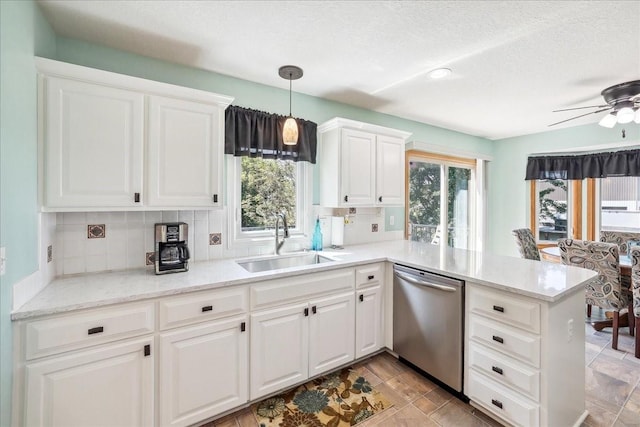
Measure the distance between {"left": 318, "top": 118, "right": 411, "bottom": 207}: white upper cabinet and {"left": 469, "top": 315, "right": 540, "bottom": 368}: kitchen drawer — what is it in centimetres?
140

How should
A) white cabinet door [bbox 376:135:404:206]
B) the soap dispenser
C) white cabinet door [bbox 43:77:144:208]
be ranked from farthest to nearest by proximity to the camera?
1. white cabinet door [bbox 376:135:404:206]
2. the soap dispenser
3. white cabinet door [bbox 43:77:144:208]

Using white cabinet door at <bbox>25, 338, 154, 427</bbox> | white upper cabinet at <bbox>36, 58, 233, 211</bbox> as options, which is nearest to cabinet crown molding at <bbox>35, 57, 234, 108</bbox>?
white upper cabinet at <bbox>36, 58, 233, 211</bbox>

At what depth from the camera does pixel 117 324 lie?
1433 millimetres

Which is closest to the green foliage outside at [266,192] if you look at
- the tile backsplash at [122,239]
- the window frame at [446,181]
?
the tile backsplash at [122,239]

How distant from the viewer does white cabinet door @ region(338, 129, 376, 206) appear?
264 cm

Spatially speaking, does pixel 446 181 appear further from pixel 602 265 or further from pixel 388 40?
pixel 388 40

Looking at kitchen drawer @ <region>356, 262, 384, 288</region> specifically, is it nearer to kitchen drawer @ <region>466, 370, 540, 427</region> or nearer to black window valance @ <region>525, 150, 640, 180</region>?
kitchen drawer @ <region>466, 370, 540, 427</region>

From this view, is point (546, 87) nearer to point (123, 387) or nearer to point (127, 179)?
point (127, 179)

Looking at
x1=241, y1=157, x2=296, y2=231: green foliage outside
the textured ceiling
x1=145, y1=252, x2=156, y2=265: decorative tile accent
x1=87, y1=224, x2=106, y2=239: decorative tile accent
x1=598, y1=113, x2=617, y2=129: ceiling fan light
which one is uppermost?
the textured ceiling

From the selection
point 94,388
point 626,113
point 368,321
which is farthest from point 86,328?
point 626,113

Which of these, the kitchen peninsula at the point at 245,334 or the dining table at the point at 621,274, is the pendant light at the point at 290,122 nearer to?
the kitchen peninsula at the point at 245,334

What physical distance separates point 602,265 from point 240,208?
334 centimetres

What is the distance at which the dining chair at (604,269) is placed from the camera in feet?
8.41

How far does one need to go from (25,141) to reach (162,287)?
3.12 ft
